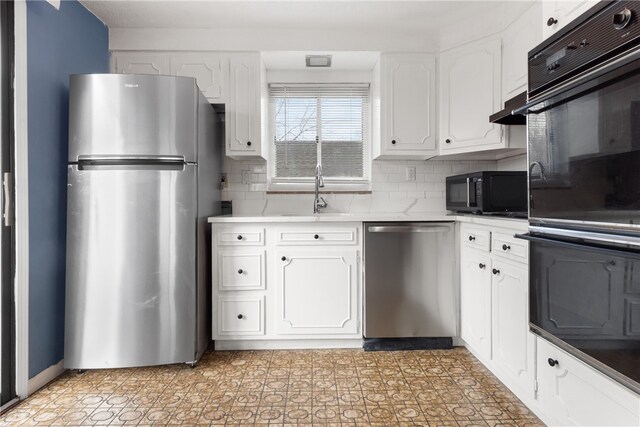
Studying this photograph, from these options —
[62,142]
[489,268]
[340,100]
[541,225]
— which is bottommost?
[489,268]

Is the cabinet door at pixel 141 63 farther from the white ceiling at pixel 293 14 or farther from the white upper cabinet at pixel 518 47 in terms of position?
the white upper cabinet at pixel 518 47

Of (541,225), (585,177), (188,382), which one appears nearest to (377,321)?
(188,382)

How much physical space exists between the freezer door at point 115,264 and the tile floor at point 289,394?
0.62ft

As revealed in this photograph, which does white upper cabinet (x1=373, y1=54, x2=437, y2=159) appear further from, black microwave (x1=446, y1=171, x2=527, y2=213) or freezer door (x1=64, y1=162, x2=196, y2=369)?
freezer door (x1=64, y1=162, x2=196, y2=369)

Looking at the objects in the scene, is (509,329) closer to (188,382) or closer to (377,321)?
(377,321)

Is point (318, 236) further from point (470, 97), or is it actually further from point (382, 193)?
point (470, 97)

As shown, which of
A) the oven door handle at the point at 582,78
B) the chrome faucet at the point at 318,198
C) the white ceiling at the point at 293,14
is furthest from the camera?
the chrome faucet at the point at 318,198

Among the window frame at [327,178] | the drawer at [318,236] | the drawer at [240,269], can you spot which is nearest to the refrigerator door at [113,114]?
the drawer at [240,269]

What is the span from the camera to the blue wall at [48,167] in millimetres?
1991

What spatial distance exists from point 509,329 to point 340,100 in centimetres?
228

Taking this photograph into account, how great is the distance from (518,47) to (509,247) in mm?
1356

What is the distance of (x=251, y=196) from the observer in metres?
3.12

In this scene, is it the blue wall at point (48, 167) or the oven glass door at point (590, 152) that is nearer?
the oven glass door at point (590, 152)

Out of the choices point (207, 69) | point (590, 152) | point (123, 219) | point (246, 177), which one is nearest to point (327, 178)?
point (246, 177)
